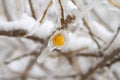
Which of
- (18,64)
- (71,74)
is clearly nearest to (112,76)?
(71,74)

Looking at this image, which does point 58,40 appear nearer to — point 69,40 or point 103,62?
point 69,40

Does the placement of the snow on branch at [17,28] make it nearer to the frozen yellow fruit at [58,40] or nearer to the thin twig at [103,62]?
the frozen yellow fruit at [58,40]

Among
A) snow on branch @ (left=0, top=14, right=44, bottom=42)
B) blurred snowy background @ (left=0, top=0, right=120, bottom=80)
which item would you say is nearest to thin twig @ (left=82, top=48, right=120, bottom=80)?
blurred snowy background @ (left=0, top=0, right=120, bottom=80)

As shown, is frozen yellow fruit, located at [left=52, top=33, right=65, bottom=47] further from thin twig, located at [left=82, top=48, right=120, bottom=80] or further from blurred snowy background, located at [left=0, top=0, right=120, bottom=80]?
thin twig, located at [left=82, top=48, right=120, bottom=80]

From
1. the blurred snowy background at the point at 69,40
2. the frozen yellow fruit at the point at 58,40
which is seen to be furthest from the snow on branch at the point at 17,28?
the frozen yellow fruit at the point at 58,40

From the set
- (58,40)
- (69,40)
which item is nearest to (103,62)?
(69,40)

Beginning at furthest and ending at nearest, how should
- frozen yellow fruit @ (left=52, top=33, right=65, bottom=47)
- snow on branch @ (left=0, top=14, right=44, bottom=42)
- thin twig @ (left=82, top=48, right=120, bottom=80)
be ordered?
thin twig @ (left=82, top=48, right=120, bottom=80) < snow on branch @ (left=0, top=14, right=44, bottom=42) < frozen yellow fruit @ (left=52, top=33, right=65, bottom=47)

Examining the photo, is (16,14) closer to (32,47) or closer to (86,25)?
(86,25)
